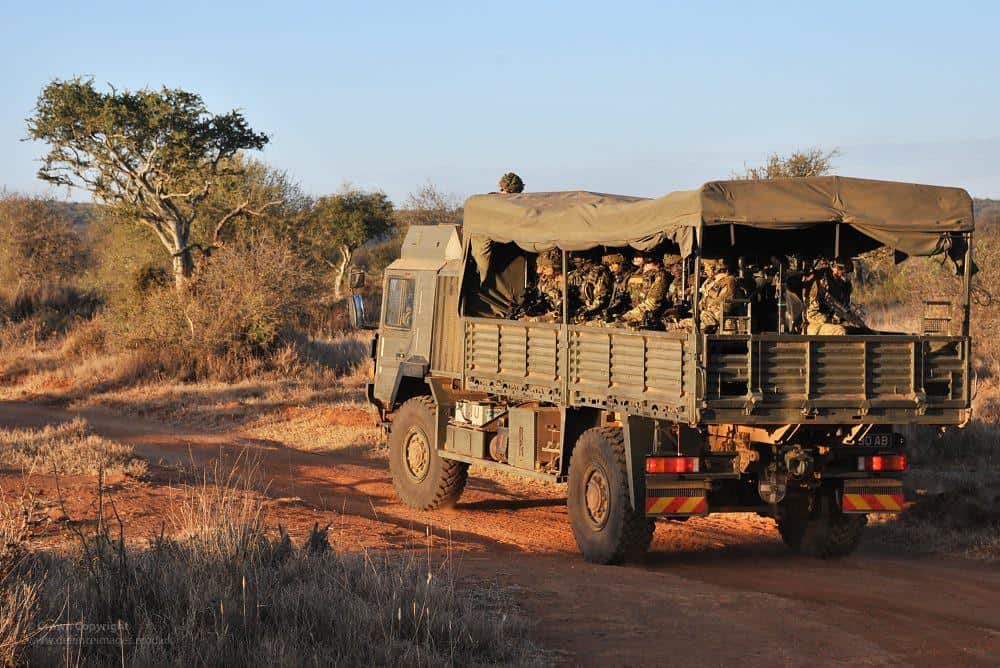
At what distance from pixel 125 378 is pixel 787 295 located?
18.3 metres

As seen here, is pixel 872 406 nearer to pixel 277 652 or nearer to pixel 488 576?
pixel 488 576

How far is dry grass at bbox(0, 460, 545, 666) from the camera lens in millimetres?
5656

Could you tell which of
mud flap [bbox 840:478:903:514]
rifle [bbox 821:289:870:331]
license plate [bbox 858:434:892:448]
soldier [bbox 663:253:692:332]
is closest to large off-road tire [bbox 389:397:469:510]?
soldier [bbox 663:253:692:332]

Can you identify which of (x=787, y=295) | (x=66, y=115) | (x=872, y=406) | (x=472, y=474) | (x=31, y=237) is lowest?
(x=472, y=474)

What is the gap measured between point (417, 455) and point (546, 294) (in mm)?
2458

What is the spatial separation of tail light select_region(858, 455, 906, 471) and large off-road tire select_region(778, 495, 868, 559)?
568 millimetres

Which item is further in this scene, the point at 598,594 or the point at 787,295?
the point at 787,295

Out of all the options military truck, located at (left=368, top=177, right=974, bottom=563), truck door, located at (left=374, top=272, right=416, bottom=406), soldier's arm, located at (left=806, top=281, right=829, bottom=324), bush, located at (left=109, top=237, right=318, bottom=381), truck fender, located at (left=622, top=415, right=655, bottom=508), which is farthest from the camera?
bush, located at (left=109, top=237, right=318, bottom=381)

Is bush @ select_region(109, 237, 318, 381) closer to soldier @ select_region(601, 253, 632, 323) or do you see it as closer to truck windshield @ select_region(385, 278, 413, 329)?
truck windshield @ select_region(385, 278, 413, 329)

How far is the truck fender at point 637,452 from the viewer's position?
9336mm

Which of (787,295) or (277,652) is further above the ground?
(787,295)

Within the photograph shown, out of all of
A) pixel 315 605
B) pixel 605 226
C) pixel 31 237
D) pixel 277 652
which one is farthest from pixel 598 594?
pixel 31 237

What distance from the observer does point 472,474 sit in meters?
15.5

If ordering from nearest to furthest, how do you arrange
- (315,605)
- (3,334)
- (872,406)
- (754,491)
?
(315,605), (872,406), (754,491), (3,334)
